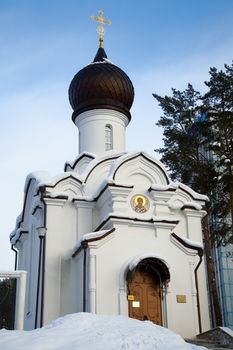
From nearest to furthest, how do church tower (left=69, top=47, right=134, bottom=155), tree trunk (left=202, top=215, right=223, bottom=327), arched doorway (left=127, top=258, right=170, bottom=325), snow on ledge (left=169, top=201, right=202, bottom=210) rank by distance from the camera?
arched doorway (left=127, top=258, right=170, bottom=325)
snow on ledge (left=169, top=201, right=202, bottom=210)
tree trunk (left=202, top=215, right=223, bottom=327)
church tower (left=69, top=47, right=134, bottom=155)

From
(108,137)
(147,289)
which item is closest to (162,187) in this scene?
(147,289)

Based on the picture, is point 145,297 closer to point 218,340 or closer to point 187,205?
point 218,340

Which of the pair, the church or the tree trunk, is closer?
the church

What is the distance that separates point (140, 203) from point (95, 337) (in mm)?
7776

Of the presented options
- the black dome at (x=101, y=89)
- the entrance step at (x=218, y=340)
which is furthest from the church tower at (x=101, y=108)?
the entrance step at (x=218, y=340)

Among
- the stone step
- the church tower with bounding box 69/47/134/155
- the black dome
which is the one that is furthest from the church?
the black dome

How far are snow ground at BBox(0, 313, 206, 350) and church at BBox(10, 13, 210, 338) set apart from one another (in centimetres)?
467

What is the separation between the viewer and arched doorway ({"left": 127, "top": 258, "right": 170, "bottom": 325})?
529 inches

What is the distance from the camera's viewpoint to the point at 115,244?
13.9 metres

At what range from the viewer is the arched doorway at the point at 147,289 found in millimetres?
13438

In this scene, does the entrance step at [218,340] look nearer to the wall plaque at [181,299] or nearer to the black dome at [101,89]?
the wall plaque at [181,299]

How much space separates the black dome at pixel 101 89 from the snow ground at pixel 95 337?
11.5m

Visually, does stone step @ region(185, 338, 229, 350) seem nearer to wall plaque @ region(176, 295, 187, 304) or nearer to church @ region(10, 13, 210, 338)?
church @ region(10, 13, 210, 338)

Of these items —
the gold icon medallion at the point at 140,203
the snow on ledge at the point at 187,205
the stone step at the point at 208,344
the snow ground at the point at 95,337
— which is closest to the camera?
the snow ground at the point at 95,337
